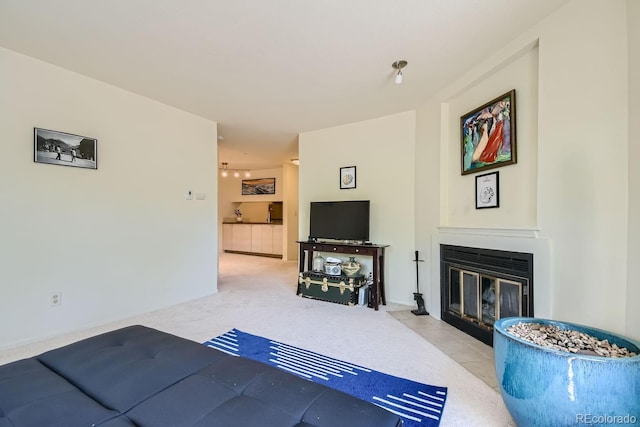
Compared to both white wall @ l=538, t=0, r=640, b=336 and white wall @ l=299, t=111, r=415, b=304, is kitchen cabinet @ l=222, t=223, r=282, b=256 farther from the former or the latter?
white wall @ l=538, t=0, r=640, b=336

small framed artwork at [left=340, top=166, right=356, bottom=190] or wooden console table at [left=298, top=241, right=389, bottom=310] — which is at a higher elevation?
small framed artwork at [left=340, top=166, right=356, bottom=190]

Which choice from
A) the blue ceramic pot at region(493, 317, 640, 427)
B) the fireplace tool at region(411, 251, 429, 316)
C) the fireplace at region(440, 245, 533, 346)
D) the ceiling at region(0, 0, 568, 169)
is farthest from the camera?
the fireplace tool at region(411, 251, 429, 316)

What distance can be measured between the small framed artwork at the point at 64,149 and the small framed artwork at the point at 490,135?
362 cm

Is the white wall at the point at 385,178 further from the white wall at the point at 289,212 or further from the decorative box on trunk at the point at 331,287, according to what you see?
the white wall at the point at 289,212

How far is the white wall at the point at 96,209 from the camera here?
2355mm

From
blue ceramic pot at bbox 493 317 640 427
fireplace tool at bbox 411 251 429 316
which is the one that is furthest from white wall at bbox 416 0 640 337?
fireplace tool at bbox 411 251 429 316

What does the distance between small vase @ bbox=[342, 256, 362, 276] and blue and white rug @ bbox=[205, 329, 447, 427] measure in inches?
62.2

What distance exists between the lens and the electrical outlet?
2.54 meters

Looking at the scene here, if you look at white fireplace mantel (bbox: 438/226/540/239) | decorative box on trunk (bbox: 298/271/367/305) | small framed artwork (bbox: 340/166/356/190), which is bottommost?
decorative box on trunk (bbox: 298/271/367/305)

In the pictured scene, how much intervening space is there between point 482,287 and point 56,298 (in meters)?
3.78

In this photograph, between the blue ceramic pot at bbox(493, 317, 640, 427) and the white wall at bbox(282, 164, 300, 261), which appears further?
the white wall at bbox(282, 164, 300, 261)

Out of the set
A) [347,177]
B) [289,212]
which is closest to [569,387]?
[347,177]

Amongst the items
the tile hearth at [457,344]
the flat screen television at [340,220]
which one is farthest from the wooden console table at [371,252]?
the tile hearth at [457,344]

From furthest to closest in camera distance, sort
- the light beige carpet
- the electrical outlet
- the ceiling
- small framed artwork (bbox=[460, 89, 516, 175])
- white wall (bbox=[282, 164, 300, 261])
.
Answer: white wall (bbox=[282, 164, 300, 261])
the electrical outlet
small framed artwork (bbox=[460, 89, 516, 175])
the ceiling
the light beige carpet
